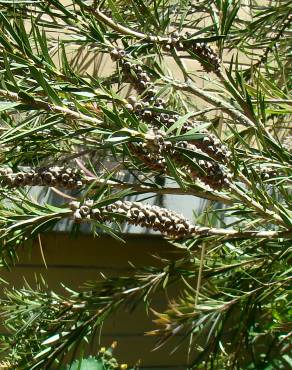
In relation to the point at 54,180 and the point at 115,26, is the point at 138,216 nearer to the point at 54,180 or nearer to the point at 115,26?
the point at 54,180

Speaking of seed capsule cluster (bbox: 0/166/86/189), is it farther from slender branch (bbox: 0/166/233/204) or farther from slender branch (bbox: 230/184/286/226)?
slender branch (bbox: 230/184/286/226)

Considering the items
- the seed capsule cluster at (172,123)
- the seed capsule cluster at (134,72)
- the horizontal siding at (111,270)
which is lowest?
the horizontal siding at (111,270)

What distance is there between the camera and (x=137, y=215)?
A: 3.95ft

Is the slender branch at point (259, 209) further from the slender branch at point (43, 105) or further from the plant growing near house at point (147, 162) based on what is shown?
the slender branch at point (43, 105)

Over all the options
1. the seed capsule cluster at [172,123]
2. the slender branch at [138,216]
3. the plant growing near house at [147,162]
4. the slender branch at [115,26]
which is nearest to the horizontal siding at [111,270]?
the plant growing near house at [147,162]

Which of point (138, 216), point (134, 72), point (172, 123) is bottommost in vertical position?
point (138, 216)

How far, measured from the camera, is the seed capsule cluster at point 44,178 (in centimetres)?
114

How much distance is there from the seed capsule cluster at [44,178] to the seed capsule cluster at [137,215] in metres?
0.04

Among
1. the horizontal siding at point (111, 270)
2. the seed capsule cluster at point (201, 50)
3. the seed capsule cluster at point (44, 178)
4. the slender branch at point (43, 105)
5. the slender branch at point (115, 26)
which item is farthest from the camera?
the horizontal siding at point (111, 270)

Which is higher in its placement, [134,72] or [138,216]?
[134,72]

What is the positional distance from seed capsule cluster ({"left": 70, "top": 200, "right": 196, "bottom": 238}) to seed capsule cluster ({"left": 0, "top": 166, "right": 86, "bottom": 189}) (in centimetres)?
4

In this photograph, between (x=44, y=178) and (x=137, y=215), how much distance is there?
17 centimetres

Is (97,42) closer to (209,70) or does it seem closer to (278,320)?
(209,70)

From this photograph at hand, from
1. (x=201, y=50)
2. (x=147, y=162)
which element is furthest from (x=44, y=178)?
(x=201, y=50)
